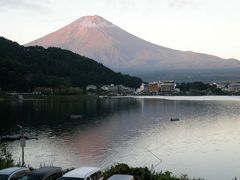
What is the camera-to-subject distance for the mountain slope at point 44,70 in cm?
9662

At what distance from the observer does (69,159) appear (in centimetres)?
2381

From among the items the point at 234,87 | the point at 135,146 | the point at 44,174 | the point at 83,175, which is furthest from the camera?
the point at 234,87

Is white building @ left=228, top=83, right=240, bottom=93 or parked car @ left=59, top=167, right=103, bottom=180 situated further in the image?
white building @ left=228, top=83, right=240, bottom=93

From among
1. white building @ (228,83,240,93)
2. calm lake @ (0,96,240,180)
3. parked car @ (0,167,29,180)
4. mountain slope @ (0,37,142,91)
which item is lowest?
calm lake @ (0,96,240,180)

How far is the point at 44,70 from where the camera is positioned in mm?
114688

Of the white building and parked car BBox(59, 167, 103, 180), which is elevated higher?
the white building

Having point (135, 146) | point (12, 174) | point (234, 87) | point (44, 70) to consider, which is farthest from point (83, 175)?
point (234, 87)

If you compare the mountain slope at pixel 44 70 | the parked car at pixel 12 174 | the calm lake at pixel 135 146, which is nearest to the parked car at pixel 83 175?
the parked car at pixel 12 174

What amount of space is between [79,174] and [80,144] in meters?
19.3

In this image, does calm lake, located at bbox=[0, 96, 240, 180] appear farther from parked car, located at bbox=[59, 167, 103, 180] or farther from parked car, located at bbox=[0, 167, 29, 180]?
parked car, located at bbox=[0, 167, 29, 180]

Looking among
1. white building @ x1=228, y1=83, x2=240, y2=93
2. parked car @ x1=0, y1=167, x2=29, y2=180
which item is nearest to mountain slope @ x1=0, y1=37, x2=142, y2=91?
white building @ x1=228, y1=83, x2=240, y2=93

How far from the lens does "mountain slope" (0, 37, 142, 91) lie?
96.6 m

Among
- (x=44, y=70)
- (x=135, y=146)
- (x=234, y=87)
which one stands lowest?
(x=135, y=146)

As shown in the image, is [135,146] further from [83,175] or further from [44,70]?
[44,70]
